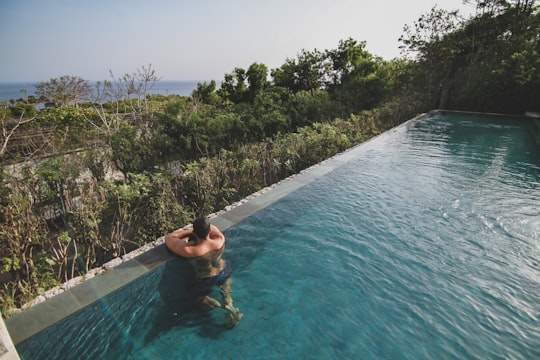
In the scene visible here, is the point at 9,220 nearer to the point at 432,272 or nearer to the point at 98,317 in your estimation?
the point at 98,317

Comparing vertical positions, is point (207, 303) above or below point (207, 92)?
below

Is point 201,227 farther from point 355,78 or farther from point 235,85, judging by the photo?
point 235,85

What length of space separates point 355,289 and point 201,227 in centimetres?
217

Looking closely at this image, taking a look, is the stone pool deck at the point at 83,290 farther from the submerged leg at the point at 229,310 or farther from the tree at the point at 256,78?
the tree at the point at 256,78

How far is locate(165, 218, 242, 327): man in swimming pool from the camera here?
3.25 m

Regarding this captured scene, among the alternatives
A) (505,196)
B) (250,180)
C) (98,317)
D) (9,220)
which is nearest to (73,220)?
(9,220)

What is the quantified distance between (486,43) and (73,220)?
2621 centimetres

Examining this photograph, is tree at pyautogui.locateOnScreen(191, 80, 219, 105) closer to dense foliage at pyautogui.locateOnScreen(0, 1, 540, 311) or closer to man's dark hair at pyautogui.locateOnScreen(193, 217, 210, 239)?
dense foliage at pyautogui.locateOnScreen(0, 1, 540, 311)

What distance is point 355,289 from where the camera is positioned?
139 inches

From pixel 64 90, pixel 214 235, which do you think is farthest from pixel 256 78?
pixel 214 235

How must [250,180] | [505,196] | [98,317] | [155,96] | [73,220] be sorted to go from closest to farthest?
[98,317]
[73,220]
[505,196]
[250,180]
[155,96]

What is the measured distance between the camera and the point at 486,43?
758 inches

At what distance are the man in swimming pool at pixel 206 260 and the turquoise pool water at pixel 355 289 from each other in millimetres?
168

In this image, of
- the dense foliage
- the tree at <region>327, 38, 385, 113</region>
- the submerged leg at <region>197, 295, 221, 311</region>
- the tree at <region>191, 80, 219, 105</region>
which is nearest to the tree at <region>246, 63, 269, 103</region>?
the dense foliage
